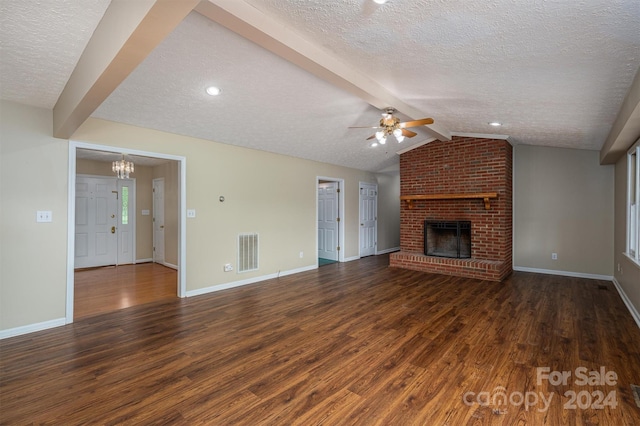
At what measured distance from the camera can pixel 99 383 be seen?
221cm

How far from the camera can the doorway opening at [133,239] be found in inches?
163

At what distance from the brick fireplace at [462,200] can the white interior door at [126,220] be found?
6037 millimetres

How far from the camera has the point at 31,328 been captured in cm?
312

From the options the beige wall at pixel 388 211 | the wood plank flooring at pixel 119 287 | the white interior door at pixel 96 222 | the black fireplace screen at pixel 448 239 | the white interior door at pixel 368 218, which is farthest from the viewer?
the beige wall at pixel 388 211

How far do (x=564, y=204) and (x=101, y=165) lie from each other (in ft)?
31.3

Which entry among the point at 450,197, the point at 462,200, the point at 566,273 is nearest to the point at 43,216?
the point at 450,197

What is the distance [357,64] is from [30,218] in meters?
3.67

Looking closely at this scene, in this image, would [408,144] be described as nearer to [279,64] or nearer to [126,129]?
[279,64]

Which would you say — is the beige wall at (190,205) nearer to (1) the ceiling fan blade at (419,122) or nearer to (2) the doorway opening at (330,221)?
(2) the doorway opening at (330,221)

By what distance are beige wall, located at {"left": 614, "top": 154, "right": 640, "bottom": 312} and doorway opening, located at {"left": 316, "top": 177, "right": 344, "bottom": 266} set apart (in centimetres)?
476

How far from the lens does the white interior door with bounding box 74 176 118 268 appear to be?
6.36m

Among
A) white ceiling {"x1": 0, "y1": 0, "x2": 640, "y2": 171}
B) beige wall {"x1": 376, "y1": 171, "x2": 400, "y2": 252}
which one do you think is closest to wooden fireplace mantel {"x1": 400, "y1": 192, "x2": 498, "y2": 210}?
white ceiling {"x1": 0, "y1": 0, "x2": 640, "y2": 171}

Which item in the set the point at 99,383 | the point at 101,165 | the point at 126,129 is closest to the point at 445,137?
the point at 126,129

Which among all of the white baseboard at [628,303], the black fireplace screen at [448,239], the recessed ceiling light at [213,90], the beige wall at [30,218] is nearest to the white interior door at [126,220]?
the beige wall at [30,218]
